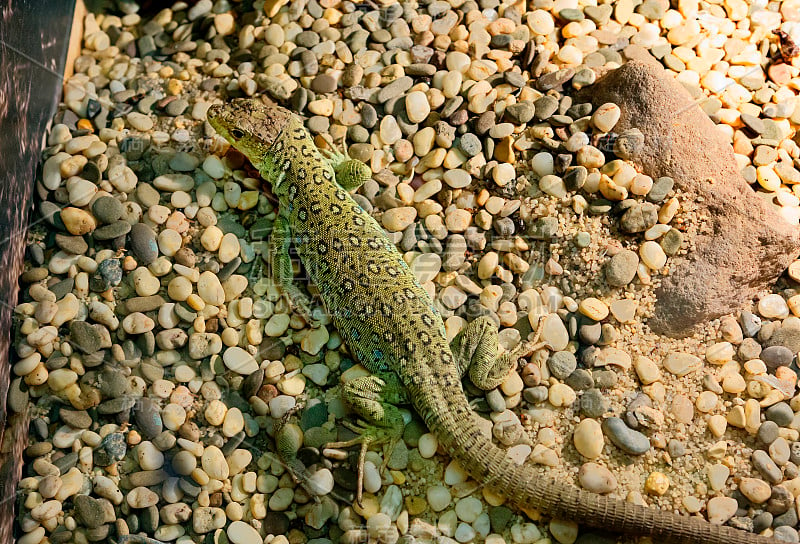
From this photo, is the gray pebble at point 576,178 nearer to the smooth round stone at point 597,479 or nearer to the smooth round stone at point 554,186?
the smooth round stone at point 554,186

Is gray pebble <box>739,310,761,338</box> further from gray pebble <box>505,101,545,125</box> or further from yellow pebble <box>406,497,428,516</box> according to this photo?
yellow pebble <box>406,497,428,516</box>

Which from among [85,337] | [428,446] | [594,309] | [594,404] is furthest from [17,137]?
[594,404]

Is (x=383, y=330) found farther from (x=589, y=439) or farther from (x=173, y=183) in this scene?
(x=173, y=183)

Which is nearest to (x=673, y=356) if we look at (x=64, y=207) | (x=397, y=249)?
(x=397, y=249)

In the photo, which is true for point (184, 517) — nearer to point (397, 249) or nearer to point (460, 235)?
point (397, 249)

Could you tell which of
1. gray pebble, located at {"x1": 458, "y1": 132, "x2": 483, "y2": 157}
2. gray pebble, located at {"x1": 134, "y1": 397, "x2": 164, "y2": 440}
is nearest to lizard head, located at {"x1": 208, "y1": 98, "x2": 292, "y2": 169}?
gray pebble, located at {"x1": 458, "y1": 132, "x2": 483, "y2": 157}

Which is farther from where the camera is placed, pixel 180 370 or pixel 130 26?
pixel 130 26

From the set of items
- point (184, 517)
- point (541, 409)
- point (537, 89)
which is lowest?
point (184, 517)
